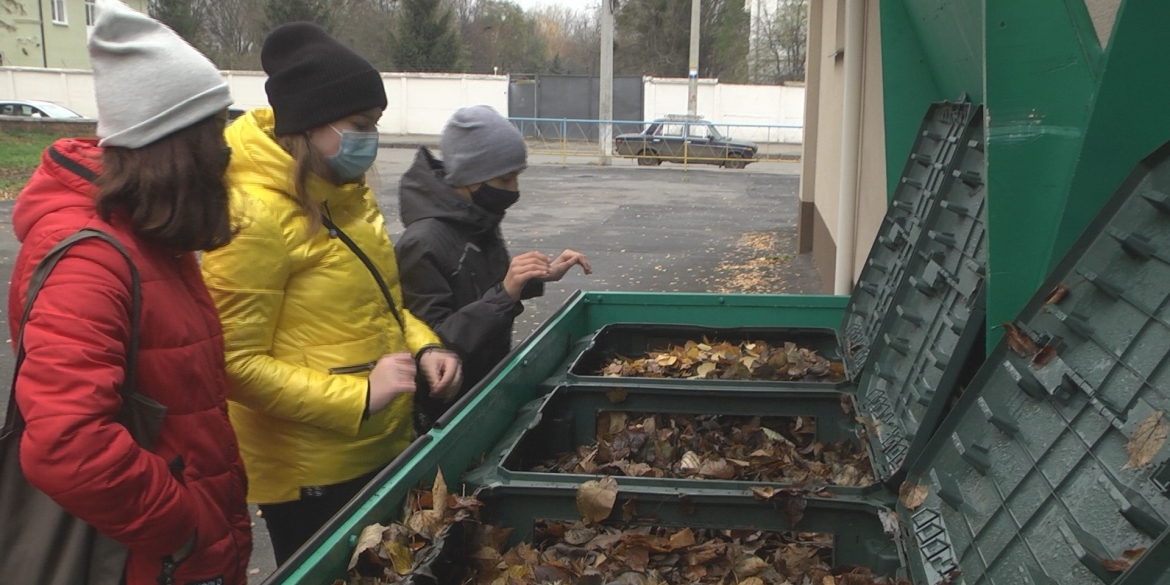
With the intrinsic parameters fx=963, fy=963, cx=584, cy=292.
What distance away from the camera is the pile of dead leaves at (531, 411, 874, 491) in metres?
2.52

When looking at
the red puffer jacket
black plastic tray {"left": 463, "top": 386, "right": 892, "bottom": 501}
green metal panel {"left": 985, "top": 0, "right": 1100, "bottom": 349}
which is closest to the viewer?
the red puffer jacket

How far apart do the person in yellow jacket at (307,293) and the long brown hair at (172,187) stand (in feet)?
1.13

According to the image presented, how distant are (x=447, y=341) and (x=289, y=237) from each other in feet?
2.44

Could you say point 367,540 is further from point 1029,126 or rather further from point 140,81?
point 1029,126

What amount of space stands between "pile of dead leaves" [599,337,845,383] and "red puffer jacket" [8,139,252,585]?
1.76 meters

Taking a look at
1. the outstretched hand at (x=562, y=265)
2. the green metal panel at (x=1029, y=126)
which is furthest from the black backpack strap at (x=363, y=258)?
the green metal panel at (x=1029, y=126)

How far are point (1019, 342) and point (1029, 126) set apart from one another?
0.49 m

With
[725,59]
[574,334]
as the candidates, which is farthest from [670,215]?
[725,59]

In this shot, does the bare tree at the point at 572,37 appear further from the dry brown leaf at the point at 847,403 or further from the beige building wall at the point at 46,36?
the dry brown leaf at the point at 847,403

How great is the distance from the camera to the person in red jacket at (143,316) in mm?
1454

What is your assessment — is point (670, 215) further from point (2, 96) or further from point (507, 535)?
point (2, 96)

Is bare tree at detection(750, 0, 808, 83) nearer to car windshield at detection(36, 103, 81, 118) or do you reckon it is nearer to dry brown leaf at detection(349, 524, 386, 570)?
car windshield at detection(36, 103, 81, 118)

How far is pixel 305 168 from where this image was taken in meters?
2.23

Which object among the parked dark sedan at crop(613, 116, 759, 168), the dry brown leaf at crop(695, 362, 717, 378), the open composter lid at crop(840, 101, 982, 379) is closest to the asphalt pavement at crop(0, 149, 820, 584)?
the dry brown leaf at crop(695, 362, 717, 378)
